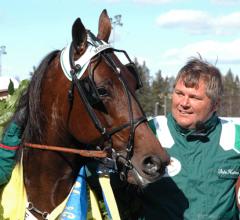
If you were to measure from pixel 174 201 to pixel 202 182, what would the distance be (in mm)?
228

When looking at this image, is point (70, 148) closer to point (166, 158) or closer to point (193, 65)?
point (166, 158)

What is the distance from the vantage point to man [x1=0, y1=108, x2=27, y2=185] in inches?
128

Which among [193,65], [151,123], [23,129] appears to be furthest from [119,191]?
[193,65]

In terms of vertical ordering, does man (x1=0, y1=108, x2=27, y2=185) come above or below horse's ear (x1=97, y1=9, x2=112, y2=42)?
below

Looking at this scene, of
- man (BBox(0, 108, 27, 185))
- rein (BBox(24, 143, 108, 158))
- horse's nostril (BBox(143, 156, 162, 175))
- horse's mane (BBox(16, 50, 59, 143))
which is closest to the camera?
horse's nostril (BBox(143, 156, 162, 175))

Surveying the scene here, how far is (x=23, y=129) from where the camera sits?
3266mm

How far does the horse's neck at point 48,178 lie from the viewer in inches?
124

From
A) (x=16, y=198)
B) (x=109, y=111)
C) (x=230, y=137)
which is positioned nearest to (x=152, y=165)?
(x=109, y=111)

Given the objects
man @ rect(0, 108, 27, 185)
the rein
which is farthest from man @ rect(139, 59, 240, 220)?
man @ rect(0, 108, 27, 185)

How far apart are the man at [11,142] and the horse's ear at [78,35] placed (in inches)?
22.8

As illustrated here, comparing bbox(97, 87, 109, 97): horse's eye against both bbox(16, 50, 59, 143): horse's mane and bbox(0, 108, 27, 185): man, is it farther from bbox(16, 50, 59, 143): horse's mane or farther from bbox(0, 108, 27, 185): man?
bbox(0, 108, 27, 185): man

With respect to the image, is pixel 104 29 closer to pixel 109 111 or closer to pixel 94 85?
pixel 94 85

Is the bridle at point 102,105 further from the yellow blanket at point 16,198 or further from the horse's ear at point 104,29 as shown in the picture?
the yellow blanket at point 16,198

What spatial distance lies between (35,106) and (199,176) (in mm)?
1145
